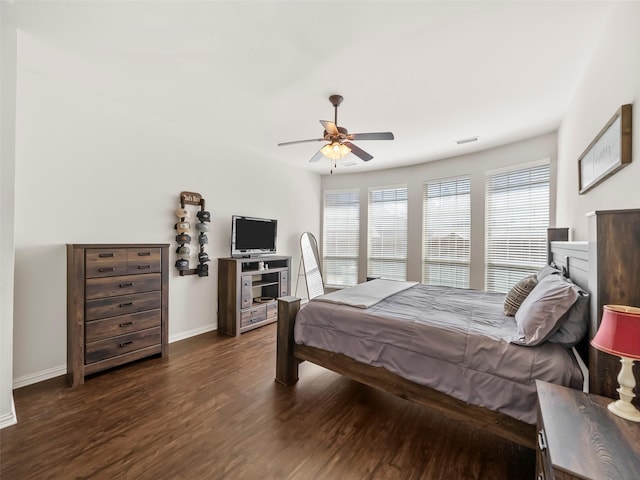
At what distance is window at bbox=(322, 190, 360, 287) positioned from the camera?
597 cm

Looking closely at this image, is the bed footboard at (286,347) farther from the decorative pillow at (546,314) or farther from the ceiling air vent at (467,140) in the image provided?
the ceiling air vent at (467,140)

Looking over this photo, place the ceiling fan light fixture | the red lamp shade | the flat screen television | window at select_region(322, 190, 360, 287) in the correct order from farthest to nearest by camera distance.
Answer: window at select_region(322, 190, 360, 287), the flat screen television, the ceiling fan light fixture, the red lamp shade

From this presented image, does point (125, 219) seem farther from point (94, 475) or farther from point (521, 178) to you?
point (521, 178)

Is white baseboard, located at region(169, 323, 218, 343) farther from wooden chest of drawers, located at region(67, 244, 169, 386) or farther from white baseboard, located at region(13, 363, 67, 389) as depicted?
white baseboard, located at region(13, 363, 67, 389)

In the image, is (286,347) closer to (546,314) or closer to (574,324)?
(546,314)

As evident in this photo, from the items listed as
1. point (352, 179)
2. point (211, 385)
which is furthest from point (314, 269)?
point (211, 385)

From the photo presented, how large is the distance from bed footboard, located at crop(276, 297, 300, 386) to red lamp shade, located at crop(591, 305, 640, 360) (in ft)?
6.77

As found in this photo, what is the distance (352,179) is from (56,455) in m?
5.50

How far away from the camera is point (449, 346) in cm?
182

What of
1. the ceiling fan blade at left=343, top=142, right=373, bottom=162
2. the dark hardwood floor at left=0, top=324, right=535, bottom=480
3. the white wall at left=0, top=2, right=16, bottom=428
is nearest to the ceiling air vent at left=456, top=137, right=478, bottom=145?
the ceiling fan blade at left=343, top=142, right=373, bottom=162

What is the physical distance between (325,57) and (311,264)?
400 centimetres

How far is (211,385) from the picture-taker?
2.52 meters

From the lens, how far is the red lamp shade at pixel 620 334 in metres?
0.97

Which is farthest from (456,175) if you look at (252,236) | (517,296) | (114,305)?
(114,305)
